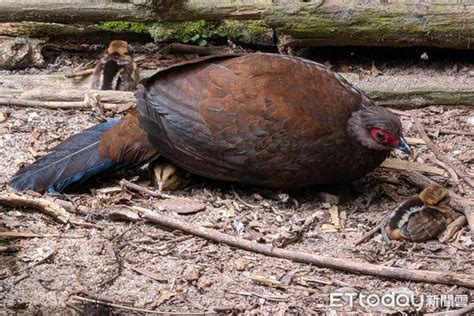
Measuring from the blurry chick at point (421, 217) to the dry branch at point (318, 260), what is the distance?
1.46 feet

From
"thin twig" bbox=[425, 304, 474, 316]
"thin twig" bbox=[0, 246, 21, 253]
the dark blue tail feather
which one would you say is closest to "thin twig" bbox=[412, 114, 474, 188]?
"thin twig" bbox=[425, 304, 474, 316]

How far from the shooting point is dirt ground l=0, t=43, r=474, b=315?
177 inches

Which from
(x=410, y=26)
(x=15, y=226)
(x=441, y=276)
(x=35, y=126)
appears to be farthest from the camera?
(x=410, y=26)

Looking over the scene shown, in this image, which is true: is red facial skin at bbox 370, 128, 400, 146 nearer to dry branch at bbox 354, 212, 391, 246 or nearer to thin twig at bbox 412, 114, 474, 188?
dry branch at bbox 354, 212, 391, 246

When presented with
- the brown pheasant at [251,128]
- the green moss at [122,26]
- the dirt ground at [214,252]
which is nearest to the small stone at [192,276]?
the dirt ground at [214,252]

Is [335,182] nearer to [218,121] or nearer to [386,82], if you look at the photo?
[218,121]

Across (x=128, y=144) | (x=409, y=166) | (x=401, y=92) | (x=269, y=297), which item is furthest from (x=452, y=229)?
(x=128, y=144)

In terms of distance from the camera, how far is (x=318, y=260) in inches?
189

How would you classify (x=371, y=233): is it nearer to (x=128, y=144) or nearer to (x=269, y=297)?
(x=269, y=297)

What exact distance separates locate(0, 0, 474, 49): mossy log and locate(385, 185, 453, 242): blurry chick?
207 cm

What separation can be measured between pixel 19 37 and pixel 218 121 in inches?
120

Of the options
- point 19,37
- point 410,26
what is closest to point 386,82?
point 410,26

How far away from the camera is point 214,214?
17.8ft

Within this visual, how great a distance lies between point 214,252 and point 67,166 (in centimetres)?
130
